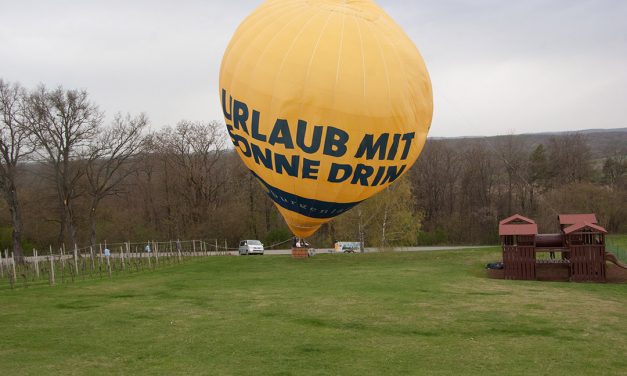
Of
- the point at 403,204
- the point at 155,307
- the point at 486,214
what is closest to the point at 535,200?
the point at 486,214

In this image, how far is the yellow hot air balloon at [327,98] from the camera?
10.8m

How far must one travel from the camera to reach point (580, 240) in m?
22.4

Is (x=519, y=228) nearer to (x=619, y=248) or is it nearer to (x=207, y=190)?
(x=619, y=248)

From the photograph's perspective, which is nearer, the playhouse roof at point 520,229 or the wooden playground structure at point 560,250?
the wooden playground structure at point 560,250

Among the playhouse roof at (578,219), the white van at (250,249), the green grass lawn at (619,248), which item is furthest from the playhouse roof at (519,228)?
the white van at (250,249)

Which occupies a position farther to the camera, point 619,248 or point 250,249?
point 250,249

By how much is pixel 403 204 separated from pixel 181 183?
2310cm

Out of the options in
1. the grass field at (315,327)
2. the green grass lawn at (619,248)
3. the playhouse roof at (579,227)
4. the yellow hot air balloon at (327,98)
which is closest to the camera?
the grass field at (315,327)

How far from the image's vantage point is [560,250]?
74.0 ft

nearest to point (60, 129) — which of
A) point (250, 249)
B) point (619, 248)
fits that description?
point (250, 249)

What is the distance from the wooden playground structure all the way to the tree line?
20.3 ft

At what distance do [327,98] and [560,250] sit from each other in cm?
1576

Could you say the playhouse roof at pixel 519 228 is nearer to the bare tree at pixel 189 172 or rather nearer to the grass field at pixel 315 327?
the grass field at pixel 315 327

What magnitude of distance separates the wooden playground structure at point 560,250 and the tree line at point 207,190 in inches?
244
